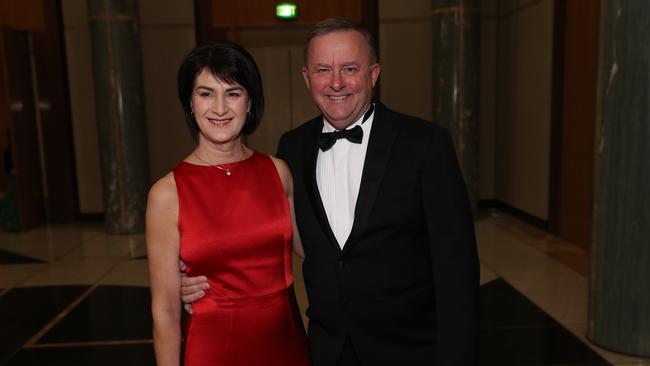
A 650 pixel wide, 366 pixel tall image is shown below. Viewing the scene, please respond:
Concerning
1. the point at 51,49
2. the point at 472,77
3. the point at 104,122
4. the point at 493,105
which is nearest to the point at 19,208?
the point at 104,122

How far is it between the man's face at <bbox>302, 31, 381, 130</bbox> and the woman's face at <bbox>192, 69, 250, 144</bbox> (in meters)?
0.26

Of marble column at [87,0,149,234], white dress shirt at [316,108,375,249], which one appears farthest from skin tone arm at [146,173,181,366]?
marble column at [87,0,149,234]

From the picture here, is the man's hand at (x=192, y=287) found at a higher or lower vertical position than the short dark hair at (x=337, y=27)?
lower

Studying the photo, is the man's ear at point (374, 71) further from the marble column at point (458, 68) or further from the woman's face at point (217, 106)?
the marble column at point (458, 68)

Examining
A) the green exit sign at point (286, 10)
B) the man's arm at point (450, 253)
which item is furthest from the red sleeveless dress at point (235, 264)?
the green exit sign at point (286, 10)

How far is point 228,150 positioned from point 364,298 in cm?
69

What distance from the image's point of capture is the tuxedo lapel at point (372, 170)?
1770 mm

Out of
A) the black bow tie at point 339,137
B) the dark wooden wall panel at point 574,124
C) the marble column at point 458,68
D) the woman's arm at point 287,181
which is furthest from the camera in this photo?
the marble column at point 458,68

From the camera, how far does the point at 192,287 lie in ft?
6.11

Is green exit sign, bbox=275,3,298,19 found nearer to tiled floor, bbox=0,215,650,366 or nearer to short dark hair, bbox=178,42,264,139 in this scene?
tiled floor, bbox=0,215,650,366

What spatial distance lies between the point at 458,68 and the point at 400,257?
6.30m

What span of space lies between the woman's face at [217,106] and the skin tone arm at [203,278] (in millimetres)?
254

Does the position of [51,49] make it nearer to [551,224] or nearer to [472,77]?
[472,77]

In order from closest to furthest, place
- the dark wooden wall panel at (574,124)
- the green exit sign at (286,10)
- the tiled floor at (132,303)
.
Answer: the tiled floor at (132,303) → the dark wooden wall panel at (574,124) → the green exit sign at (286,10)
